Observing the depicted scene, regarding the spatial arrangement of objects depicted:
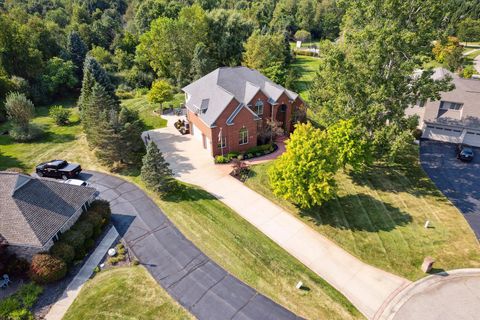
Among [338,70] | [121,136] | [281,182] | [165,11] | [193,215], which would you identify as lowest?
[193,215]

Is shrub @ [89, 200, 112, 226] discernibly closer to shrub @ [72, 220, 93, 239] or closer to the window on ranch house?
shrub @ [72, 220, 93, 239]

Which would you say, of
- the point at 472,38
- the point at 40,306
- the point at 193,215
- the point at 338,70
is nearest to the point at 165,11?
the point at 338,70

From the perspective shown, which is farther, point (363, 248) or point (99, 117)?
Result: point (99, 117)

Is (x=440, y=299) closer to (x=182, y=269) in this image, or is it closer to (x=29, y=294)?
(x=182, y=269)

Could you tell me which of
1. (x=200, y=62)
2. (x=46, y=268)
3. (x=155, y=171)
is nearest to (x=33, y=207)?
(x=46, y=268)

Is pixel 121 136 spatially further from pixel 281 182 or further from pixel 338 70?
pixel 338 70
